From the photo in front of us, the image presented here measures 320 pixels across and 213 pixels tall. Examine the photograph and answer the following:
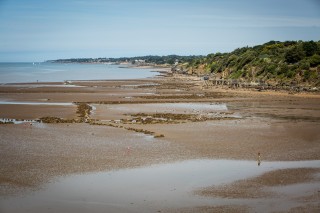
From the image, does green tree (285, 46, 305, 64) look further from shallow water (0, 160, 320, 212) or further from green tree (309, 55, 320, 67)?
shallow water (0, 160, 320, 212)

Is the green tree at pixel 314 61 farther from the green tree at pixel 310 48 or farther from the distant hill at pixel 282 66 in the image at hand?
the green tree at pixel 310 48

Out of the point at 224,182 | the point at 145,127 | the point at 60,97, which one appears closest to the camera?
the point at 224,182

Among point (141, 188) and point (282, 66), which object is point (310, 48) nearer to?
point (282, 66)

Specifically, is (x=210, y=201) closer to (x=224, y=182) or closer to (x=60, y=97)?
(x=224, y=182)

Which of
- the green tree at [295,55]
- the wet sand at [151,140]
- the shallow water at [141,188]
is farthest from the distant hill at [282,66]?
the shallow water at [141,188]

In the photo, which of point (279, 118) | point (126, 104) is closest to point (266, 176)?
point (279, 118)

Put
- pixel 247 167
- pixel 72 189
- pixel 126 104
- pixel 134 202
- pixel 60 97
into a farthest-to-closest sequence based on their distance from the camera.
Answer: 1. pixel 60 97
2. pixel 126 104
3. pixel 247 167
4. pixel 72 189
5. pixel 134 202

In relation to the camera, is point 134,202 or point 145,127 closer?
point 134,202

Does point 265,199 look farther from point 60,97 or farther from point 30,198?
point 60,97

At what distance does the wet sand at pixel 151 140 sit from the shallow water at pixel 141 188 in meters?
0.82

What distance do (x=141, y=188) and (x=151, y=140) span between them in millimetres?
10040

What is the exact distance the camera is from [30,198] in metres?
14.8

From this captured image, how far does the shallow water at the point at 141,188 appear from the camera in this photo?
14.0 meters

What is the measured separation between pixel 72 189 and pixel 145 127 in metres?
15.5
